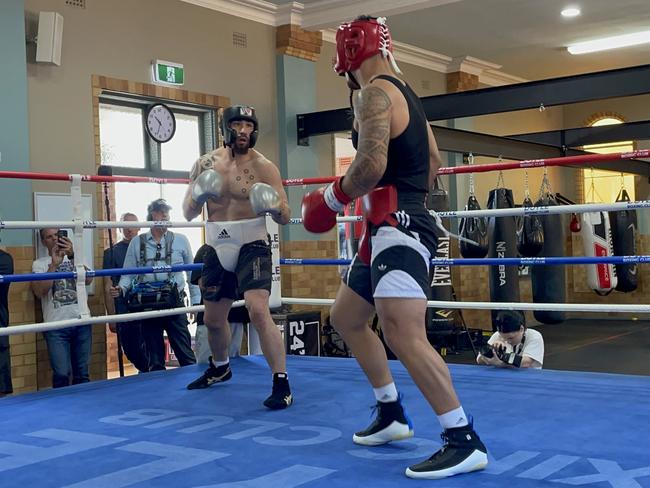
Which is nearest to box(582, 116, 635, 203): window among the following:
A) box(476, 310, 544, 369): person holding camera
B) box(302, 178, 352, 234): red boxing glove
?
box(476, 310, 544, 369): person holding camera

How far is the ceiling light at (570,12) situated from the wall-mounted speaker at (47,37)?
4696 millimetres

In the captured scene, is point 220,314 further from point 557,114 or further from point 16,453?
point 557,114

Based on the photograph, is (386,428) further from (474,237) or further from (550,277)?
(550,277)

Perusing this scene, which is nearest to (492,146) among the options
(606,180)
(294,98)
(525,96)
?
(525,96)

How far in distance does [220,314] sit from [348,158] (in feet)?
16.8

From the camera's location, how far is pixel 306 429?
250 centimetres

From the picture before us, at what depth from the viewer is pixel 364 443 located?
2305 millimetres

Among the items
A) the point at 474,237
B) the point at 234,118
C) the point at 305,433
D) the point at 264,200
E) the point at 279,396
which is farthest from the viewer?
the point at 474,237

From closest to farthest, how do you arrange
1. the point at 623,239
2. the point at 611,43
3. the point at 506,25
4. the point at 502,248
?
1. the point at 502,248
2. the point at 506,25
3. the point at 611,43
4. the point at 623,239

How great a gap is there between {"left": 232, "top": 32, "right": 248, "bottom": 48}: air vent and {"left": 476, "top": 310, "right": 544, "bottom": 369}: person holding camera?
4482mm

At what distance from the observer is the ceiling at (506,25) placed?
7227mm

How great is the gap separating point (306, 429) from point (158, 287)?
2884 mm

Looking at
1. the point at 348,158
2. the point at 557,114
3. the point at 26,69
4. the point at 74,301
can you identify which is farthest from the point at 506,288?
the point at 557,114

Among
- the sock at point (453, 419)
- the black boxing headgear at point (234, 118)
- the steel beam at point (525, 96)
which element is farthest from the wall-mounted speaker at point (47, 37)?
the sock at point (453, 419)
